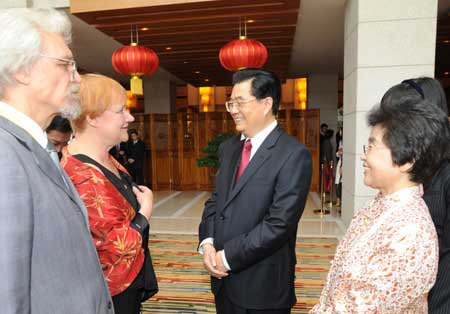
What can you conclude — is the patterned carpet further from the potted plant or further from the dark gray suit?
the potted plant

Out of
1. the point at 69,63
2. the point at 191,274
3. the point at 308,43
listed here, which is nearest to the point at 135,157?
the point at 308,43

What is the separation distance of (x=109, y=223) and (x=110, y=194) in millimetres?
107

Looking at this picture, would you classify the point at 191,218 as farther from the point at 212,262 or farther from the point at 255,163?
the point at 255,163

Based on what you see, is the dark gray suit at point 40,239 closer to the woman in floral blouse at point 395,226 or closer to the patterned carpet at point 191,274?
the woman in floral blouse at point 395,226

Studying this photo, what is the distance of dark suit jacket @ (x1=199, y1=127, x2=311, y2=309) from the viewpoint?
4.88 feet

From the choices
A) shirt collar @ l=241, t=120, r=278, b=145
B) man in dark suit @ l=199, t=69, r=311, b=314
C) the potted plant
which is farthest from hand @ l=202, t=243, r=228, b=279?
the potted plant

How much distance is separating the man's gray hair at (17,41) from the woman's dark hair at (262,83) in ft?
3.19

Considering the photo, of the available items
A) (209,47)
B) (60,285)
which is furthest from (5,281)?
(209,47)

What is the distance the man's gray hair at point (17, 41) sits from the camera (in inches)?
31.9

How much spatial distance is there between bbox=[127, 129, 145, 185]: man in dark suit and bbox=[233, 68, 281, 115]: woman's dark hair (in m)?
6.51

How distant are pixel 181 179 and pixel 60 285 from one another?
26.0 ft

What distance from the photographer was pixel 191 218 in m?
5.71

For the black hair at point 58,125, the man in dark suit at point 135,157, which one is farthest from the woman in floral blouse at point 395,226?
the man in dark suit at point 135,157

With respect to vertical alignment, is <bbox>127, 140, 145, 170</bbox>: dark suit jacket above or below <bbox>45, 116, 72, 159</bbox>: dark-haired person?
below
